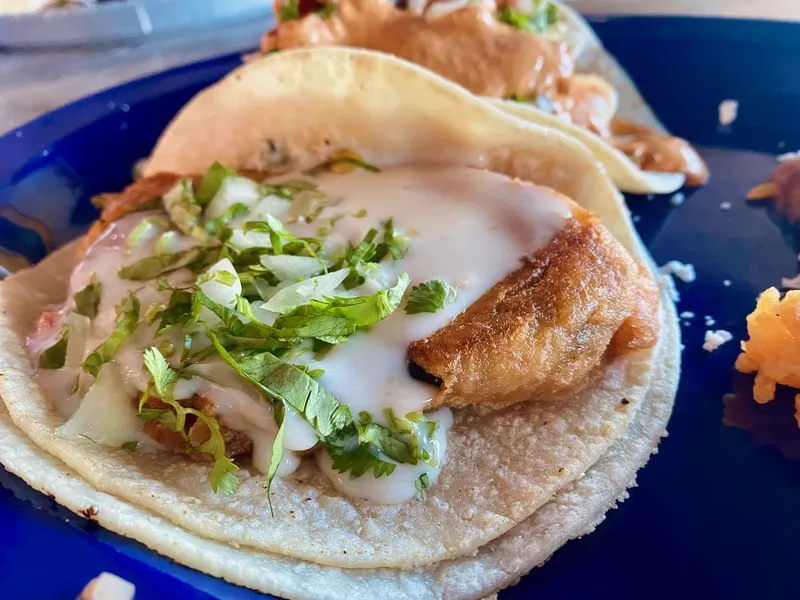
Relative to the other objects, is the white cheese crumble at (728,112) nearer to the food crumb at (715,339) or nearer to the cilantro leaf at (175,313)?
the food crumb at (715,339)

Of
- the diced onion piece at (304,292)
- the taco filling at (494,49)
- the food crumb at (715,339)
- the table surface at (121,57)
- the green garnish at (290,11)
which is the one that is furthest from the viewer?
the table surface at (121,57)

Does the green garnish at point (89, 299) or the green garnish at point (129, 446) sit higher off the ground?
the green garnish at point (89, 299)

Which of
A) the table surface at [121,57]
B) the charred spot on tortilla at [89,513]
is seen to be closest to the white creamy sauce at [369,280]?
the charred spot on tortilla at [89,513]

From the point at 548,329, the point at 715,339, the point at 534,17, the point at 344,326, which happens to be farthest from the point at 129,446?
the point at 534,17

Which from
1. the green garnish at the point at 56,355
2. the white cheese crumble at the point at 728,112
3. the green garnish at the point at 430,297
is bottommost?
the white cheese crumble at the point at 728,112

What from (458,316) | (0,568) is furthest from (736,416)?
(0,568)

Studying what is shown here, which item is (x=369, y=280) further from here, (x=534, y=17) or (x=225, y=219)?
(x=534, y=17)

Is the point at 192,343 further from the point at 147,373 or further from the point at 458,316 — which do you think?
the point at 458,316

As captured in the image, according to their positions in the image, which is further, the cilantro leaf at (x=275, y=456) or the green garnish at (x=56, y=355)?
the green garnish at (x=56, y=355)
